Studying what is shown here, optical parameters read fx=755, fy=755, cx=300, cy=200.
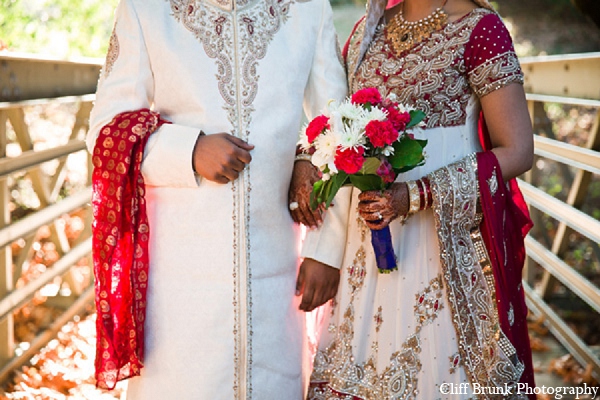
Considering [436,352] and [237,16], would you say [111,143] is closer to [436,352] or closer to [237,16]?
[237,16]

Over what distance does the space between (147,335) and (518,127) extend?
139 cm

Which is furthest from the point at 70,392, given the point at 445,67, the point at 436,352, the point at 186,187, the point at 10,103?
the point at 445,67

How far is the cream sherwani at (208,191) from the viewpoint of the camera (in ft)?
8.09

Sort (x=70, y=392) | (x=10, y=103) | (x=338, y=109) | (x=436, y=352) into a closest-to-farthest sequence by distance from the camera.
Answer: (x=338, y=109), (x=436, y=352), (x=10, y=103), (x=70, y=392)

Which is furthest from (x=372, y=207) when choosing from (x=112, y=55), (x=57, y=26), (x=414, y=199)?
(x=57, y=26)

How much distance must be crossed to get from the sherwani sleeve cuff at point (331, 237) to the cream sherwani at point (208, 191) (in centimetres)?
13

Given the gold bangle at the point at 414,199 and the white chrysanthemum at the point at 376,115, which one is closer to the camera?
the white chrysanthemum at the point at 376,115

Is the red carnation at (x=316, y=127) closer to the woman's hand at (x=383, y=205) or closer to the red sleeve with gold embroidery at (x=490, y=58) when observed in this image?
the woman's hand at (x=383, y=205)

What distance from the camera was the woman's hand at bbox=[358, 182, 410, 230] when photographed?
2.38 metres

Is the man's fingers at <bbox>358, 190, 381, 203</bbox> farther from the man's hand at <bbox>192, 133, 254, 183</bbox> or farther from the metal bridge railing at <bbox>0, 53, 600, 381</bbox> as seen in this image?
the metal bridge railing at <bbox>0, 53, 600, 381</bbox>

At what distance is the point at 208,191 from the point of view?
2486mm

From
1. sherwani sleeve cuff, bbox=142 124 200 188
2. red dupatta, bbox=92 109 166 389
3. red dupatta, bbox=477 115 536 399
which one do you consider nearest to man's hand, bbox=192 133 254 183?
sherwani sleeve cuff, bbox=142 124 200 188

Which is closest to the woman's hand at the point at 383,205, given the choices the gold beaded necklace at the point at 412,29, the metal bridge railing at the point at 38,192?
the gold beaded necklace at the point at 412,29

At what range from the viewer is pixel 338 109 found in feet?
7.50
